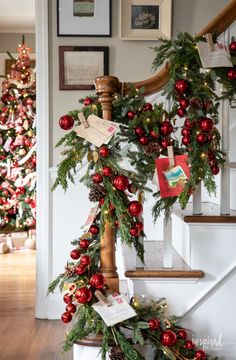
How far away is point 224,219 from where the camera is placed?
191 cm

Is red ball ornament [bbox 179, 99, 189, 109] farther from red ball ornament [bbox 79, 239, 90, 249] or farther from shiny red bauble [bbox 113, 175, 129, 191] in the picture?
red ball ornament [bbox 79, 239, 90, 249]

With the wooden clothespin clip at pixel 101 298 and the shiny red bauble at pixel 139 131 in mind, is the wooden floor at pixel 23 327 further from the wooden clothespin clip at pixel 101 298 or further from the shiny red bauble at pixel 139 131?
the shiny red bauble at pixel 139 131

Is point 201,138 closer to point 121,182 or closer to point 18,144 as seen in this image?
point 121,182

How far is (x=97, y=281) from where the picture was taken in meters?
1.77

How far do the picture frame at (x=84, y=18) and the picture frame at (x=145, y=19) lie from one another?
115 mm

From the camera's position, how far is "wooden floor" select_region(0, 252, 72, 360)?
102 inches

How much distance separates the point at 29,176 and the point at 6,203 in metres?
0.45

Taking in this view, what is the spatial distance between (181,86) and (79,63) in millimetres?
1611

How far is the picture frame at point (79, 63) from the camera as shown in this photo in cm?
327

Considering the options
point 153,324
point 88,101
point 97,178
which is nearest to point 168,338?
point 153,324

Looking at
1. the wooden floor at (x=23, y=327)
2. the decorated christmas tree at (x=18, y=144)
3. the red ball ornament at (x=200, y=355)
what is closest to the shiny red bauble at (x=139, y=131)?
the red ball ornament at (x=200, y=355)

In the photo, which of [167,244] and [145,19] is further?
[145,19]

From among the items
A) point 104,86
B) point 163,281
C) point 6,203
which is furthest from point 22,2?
point 163,281

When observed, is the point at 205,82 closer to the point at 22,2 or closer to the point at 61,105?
the point at 61,105
